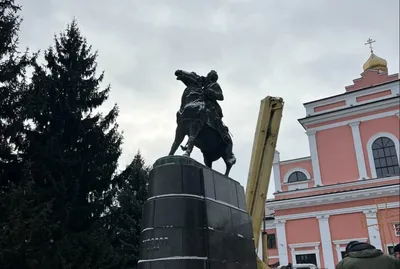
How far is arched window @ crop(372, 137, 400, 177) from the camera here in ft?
74.9

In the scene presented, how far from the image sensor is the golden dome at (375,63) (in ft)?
88.6

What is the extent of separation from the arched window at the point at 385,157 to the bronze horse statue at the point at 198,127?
18.3 meters

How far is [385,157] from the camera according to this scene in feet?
76.6

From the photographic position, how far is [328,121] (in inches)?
989

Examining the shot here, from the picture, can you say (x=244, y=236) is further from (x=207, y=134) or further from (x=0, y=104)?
(x=0, y=104)

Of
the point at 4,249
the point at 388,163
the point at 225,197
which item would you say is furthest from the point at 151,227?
the point at 388,163

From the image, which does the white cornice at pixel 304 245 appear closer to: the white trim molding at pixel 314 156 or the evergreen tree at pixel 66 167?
the white trim molding at pixel 314 156

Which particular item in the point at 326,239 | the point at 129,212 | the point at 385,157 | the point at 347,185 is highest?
the point at 385,157

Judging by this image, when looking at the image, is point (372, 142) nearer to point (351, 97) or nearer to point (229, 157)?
point (351, 97)


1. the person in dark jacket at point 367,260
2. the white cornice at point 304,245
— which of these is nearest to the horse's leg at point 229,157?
the person in dark jacket at point 367,260

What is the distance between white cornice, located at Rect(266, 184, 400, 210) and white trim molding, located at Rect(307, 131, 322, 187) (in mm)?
1450

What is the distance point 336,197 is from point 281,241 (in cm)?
399

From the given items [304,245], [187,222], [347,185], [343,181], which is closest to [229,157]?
[187,222]

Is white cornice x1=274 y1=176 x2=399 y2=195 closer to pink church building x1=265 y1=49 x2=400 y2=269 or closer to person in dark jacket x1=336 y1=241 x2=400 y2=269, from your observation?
pink church building x1=265 y1=49 x2=400 y2=269
